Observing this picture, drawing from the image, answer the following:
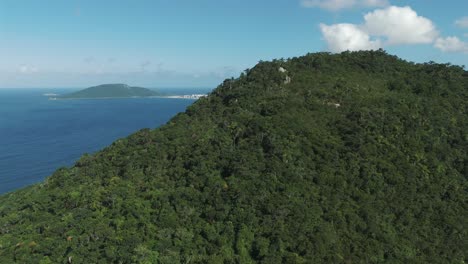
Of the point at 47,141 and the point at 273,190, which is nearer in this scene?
the point at 273,190

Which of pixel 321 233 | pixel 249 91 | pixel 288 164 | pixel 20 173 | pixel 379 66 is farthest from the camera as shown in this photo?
pixel 20 173

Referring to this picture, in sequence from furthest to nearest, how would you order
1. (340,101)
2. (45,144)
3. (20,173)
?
(45,144), (20,173), (340,101)

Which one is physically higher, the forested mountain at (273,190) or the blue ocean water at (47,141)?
the forested mountain at (273,190)

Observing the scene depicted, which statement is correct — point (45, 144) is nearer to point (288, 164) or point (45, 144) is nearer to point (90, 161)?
point (90, 161)

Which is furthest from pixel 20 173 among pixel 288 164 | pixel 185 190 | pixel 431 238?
pixel 431 238

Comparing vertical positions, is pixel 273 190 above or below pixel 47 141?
above

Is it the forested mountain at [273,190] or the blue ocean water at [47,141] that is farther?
the blue ocean water at [47,141]

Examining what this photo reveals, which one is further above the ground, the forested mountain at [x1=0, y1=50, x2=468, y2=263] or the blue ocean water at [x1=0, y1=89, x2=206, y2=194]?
Answer: the forested mountain at [x1=0, y1=50, x2=468, y2=263]

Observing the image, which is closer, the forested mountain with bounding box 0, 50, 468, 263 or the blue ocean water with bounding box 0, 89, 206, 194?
the forested mountain with bounding box 0, 50, 468, 263
